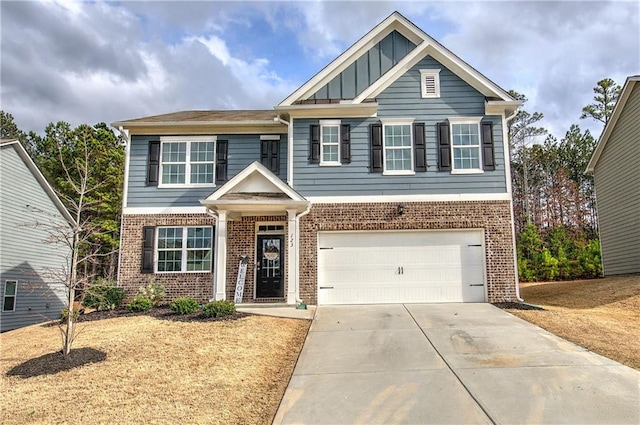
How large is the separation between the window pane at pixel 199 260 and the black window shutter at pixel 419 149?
6666mm

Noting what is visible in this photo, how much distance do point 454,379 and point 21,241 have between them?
1603 cm

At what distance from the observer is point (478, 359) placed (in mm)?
7215

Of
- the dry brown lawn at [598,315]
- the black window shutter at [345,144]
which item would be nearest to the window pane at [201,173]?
the black window shutter at [345,144]

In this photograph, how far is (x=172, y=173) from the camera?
1423cm

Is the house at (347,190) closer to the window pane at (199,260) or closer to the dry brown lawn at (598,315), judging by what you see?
the window pane at (199,260)

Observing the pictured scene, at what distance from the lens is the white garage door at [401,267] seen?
12.9 m

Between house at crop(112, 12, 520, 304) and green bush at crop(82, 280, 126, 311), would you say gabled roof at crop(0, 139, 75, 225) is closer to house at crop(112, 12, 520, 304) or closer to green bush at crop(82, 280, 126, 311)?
green bush at crop(82, 280, 126, 311)

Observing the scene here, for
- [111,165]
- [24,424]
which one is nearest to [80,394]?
[24,424]

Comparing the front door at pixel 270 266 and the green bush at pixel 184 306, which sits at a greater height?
the front door at pixel 270 266

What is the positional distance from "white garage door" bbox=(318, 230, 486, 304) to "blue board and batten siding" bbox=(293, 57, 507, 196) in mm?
1283

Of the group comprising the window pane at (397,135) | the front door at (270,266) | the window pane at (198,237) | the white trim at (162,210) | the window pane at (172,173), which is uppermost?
the window pane at (397,135)

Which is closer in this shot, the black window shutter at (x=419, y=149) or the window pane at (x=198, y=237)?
the black window shutter at (x=419, y=149)

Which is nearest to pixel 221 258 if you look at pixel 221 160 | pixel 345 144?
pixel 221 160

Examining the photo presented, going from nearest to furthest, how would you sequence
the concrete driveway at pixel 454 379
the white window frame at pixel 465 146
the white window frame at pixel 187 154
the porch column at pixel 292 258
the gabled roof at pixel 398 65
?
1. the concrete driveway at pixel 454 379
2. the porch column at pixel 292 258
3. the white window frame at pixel 465 146
4. the gabled roof at pixel 398 65
5. the white window frame at pixel 187 154
